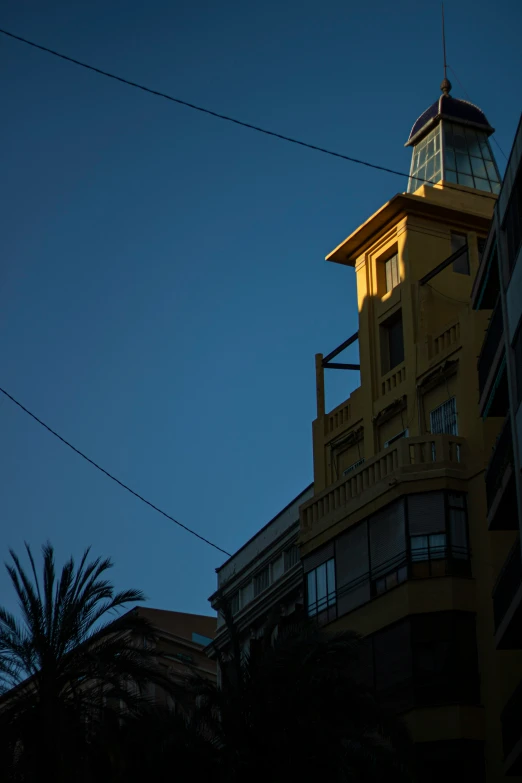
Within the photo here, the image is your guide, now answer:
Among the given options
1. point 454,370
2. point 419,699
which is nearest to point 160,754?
point 419,699

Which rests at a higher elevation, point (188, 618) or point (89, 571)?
point (188, 618)

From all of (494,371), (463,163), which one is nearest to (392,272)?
(463,163)

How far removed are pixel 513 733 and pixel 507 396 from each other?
22.5 ft

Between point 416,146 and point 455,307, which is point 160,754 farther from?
point 416,146

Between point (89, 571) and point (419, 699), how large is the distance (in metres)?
7.79

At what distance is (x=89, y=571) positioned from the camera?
28469mm

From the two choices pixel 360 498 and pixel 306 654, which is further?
pixel 360 498

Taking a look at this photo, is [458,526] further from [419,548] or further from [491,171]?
[491,171]

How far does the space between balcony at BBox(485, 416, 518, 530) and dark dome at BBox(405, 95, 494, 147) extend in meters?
16.2

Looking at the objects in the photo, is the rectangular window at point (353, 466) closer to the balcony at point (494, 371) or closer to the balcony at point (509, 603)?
the balcony at point (494, 371)

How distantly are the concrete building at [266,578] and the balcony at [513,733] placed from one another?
11.0m

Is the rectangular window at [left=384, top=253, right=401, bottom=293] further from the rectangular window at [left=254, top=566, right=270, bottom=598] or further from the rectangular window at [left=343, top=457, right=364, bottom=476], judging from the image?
the rectangular window at [left=254, top=566, right=270, bottom=598]

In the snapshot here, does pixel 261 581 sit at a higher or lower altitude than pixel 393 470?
higher

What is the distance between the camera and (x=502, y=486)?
88.9 ft
